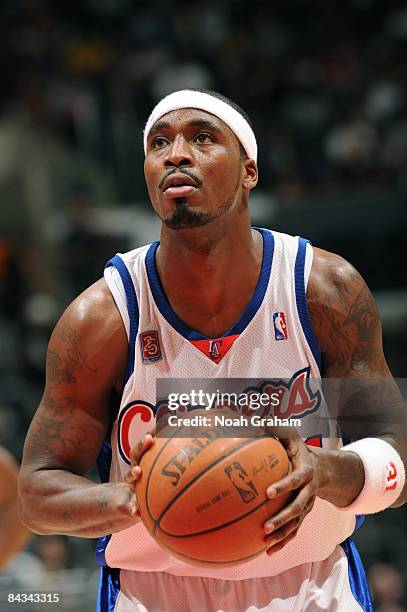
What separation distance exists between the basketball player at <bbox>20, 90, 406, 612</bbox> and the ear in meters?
0.04

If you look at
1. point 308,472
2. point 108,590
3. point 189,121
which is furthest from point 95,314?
point 308,472

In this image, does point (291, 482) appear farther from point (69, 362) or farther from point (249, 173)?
point (249, 173)

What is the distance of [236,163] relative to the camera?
3.80 m

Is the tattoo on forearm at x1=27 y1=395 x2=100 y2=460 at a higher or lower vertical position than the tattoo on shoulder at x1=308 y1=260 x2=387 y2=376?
lower

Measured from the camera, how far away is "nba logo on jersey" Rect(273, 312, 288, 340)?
3.73 meters

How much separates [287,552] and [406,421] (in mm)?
654

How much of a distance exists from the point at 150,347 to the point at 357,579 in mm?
1194

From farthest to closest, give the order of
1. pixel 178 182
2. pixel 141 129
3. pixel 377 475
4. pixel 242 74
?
1. pixel 242 74
2. pixel 141 129
3. pixel 178 182
4. pixel 377 475

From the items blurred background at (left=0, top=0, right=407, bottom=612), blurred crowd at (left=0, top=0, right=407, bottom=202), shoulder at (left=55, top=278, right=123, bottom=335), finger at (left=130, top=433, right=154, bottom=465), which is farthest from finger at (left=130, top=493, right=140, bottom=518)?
blurred crowd at (left=0, top=0, right=407, bottom=202)

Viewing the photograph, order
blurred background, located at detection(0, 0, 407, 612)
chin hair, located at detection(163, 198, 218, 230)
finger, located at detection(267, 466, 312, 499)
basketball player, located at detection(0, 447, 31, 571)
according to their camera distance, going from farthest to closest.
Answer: blurred background, located at detection(0, 0, 407, 612), basketball player, located at detection(0, 447, 31, 571), chin hair, located at detection(163, 198, 218, 230), finger, located at detection(267, 466, 312, 499)

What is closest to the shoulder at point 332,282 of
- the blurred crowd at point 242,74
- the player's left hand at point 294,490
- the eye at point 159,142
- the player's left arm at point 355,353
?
the player's left arm at point 355,353

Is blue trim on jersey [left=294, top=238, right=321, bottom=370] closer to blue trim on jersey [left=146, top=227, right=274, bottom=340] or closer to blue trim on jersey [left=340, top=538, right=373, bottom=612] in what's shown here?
blue trim on jersey [left=146, top=227, right=274, bottom=340]

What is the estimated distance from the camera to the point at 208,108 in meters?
3.83

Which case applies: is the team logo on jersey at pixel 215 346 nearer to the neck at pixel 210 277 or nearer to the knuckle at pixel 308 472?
the neck at pixel 210 277
